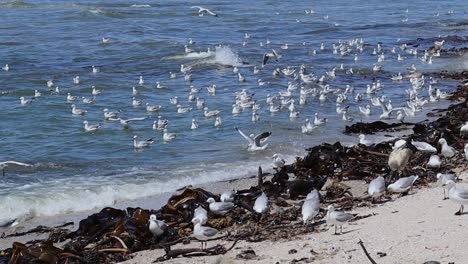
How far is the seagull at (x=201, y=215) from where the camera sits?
9109 mm

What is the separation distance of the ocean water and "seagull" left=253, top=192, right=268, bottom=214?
2.70 m

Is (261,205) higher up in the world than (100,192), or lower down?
higher up

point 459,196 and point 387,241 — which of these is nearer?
point 387,241

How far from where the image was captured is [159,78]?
25141mm

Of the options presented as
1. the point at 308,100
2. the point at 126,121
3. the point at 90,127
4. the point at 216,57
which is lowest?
the point at 216,57

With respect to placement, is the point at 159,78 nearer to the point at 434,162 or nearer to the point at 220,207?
the point at 434,162

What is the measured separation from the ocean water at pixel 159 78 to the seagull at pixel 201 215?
248cm

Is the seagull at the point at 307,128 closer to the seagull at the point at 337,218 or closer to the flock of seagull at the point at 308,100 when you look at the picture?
the flock of seagull at the point at 308,100

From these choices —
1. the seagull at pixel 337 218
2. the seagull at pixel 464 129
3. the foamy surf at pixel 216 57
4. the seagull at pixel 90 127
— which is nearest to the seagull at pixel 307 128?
the seagull at pixel 464 129

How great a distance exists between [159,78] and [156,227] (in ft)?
53.9

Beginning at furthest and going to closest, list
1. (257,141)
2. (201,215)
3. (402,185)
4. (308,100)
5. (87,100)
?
(308,100) < (87,100) < (257,141) < (402,185) < (201,215)

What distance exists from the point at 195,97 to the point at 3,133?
19.2ft

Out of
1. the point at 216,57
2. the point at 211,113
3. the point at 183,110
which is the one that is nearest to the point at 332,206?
the point at 211,113

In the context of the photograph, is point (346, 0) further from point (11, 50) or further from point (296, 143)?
point (296, 143)
